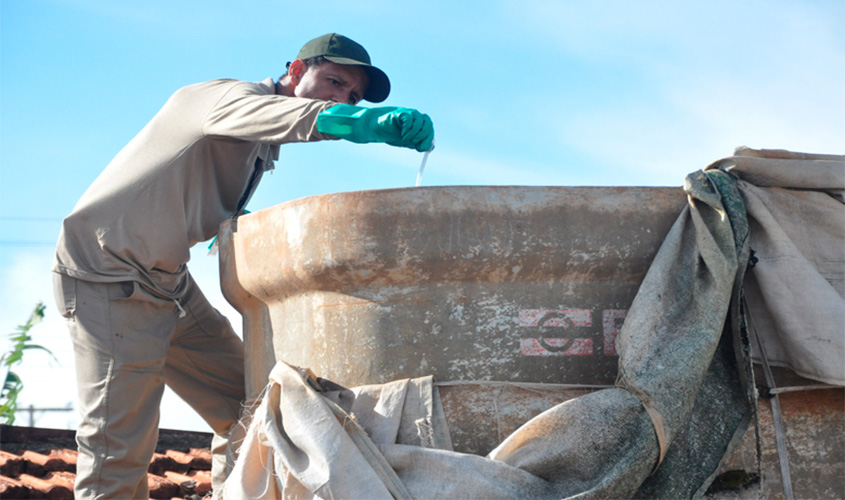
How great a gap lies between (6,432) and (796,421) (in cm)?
385

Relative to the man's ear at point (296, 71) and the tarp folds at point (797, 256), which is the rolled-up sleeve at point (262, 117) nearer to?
the man's ear at point (296, 71)

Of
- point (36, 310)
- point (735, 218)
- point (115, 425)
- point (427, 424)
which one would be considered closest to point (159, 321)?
point (115, 425)

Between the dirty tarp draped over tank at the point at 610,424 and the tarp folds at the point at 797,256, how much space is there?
9 centimetres

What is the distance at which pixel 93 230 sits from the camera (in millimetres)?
2959

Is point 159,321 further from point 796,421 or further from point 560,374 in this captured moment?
point 796,421

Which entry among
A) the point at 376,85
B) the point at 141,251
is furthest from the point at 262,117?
the point at 376,85

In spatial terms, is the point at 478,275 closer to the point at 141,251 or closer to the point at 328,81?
the point at 141,251

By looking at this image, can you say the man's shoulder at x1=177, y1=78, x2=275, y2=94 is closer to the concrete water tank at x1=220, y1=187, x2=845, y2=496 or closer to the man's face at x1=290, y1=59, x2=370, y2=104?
the man's face at x1=290, y1=59, x2=370, y2=104

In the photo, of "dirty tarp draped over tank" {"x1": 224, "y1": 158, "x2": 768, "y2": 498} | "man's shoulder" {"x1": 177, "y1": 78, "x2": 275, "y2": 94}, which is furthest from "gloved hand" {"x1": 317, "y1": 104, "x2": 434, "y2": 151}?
"dirty tarp draped over tank" {"x1": 224, "y1": 158, "x2": 768, "y2": 498}

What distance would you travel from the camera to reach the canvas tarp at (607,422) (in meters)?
2.15

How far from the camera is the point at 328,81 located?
3.46 metres

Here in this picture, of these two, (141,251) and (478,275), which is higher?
(141,251)

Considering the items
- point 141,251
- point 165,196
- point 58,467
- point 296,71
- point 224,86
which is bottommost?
point 58,467

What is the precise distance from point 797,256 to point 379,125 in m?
1.21
